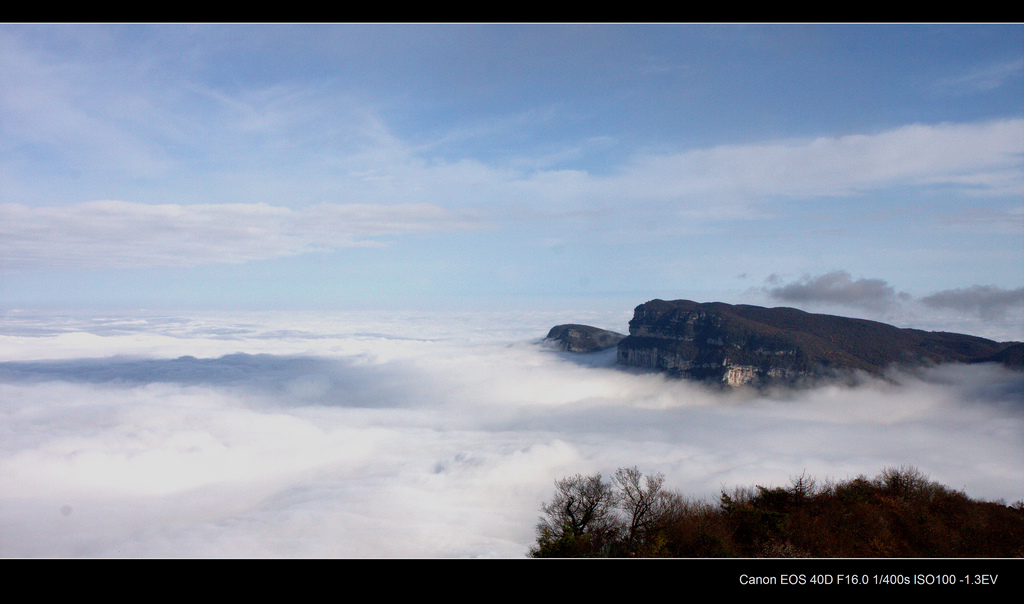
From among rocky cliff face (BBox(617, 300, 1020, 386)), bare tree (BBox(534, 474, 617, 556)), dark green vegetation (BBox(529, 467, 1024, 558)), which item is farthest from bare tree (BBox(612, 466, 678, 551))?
rocky cliff face (BBox(617, 300, 1020, 386))

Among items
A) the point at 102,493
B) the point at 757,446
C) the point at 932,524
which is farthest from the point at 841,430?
the point at 102,493

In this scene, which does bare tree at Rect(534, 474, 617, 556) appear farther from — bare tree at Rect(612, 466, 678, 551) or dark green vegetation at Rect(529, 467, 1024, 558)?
bare tree at Rect(612, 466, 678, 551)

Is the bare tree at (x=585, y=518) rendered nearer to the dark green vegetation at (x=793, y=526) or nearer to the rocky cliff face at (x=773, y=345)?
the dark green vegetation at (x=793, y=526)

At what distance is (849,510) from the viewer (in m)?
24.2

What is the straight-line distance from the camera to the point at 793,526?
2217 centimetres

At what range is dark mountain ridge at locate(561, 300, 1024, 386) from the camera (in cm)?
13512

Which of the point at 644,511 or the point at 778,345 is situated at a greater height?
the point at 778,345

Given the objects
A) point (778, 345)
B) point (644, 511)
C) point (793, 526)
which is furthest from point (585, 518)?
point (778, 345)

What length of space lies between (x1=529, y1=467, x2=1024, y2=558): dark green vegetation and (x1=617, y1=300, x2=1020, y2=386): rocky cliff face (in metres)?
120

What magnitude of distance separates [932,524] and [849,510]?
3.35 metres

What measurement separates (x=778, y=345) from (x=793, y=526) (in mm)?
133885

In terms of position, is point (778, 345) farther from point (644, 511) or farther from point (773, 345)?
point (644, 511)

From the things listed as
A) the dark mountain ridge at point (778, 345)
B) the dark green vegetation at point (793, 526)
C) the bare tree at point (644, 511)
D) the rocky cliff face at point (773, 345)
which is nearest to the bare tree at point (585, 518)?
the dark green vegetation at point (793, 526)
